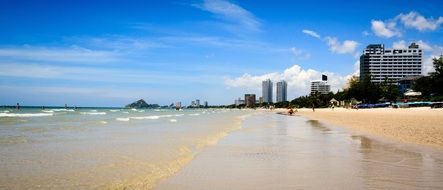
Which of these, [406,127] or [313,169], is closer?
[313,169]

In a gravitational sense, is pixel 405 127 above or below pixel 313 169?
above

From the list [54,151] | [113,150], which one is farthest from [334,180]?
[54,151]

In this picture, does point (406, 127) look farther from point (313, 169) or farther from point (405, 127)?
point (313, 169)

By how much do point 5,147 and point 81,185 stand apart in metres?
8.27

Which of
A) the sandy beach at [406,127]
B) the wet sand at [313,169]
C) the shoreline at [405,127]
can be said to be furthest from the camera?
the sandy beach at [406,127]

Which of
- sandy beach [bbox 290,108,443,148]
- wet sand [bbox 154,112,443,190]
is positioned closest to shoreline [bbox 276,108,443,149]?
sandy beach [bbox 290,108,443,148]

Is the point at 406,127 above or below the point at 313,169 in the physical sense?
above

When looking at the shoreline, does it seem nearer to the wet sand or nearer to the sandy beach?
the sandy beach

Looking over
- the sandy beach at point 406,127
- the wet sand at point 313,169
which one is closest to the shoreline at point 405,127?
the sandy beach at point 406,127

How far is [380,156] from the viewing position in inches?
459

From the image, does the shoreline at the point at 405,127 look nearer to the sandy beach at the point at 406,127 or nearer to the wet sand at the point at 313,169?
the sandy beach at the point at 406,127

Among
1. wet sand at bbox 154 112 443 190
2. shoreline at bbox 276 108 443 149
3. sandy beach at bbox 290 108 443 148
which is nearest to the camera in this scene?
wet sand at bbox 154 112 443 190

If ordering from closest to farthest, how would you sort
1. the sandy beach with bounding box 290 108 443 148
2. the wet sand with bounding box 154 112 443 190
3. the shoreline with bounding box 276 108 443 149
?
1. the wet sand with bounding box 154 112 443 190
2. the shoreline with bounding box 276 108 443 149
3. the sandy beach with bounding box 290 108 443 148

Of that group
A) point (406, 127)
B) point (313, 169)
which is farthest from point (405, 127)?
point (313, 169)
